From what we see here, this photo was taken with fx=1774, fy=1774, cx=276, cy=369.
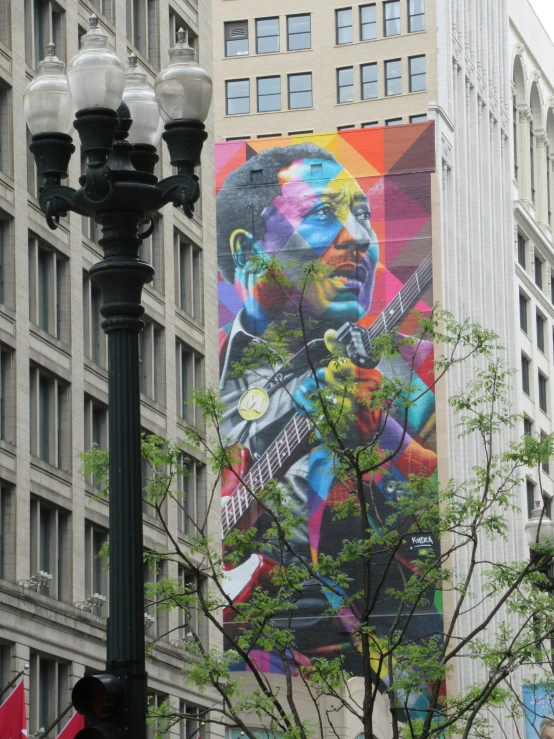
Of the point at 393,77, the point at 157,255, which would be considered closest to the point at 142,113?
the point at 157,255

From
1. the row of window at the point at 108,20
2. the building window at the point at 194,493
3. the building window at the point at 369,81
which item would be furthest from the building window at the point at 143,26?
the building window at the point at 369,81

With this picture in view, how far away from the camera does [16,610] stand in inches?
1702

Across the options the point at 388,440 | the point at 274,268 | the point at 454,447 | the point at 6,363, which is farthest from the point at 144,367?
the point at 454,447

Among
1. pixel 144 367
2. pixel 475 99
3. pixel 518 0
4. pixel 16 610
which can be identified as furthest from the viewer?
pixel 518 0

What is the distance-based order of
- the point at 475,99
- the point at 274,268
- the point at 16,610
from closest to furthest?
the point at 274,268 → the point at 16,610 → the point at 475,99

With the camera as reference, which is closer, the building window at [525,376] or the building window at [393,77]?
the building window at [393,77]

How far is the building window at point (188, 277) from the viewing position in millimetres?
58844

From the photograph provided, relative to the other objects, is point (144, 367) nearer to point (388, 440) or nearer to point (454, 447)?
point (388, 440)

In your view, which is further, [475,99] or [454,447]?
[475,99]

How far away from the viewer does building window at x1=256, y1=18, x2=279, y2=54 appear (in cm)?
10931

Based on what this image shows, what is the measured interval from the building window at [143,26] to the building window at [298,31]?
170 ft

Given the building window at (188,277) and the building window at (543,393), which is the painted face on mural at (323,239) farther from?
the building window at (188,277)

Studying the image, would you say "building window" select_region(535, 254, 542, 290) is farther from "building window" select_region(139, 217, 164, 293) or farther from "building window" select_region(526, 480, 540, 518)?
"building window" select_region(139, 217, 164, 293)

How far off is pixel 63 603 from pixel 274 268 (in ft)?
71.9
